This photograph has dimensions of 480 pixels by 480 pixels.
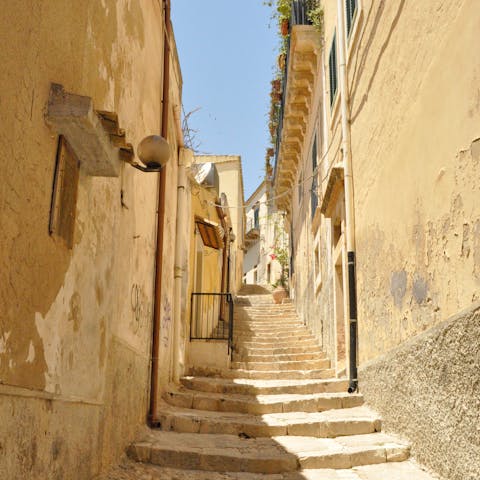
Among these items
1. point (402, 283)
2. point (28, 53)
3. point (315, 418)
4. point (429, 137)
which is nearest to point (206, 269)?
point (315, 418)

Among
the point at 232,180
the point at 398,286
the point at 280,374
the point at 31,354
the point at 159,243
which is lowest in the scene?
the point at 280,374

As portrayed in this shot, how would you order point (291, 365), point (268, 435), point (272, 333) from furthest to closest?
point (272, 333)
point (291, 365)
point (268, 435)

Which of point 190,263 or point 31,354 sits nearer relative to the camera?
point 31,354

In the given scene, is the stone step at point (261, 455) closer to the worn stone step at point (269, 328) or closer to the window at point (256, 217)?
the worn stone step at point (269, 328)

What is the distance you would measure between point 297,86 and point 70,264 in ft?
38.9

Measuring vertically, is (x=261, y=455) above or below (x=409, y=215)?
below

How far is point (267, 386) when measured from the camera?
9.40 meters

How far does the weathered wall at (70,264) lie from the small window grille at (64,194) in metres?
0.08

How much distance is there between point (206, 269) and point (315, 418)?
7701 mm

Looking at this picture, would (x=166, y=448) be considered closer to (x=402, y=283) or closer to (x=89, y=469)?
(x=89, y=469)

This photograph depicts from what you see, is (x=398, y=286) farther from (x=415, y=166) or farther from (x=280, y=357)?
(x=280, y=357)

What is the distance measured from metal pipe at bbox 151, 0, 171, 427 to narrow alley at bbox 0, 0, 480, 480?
27 mm

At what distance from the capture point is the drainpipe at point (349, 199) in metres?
8.92

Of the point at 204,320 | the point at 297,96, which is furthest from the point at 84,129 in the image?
the point at 297,96
